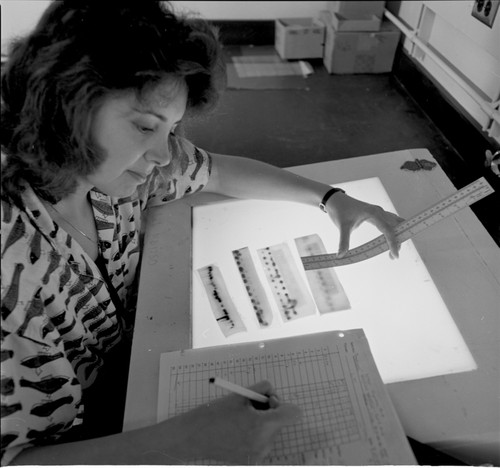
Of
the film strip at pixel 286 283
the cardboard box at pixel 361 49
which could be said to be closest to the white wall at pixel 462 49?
the cardboard box at pixel 361 49

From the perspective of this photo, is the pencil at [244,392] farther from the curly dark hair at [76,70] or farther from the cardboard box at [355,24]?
the cardboard box at [355,24]

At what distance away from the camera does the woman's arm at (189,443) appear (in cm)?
69

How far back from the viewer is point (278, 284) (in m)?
1.00

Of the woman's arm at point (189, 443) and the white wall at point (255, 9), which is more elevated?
the woman's arm at point (189, 443)

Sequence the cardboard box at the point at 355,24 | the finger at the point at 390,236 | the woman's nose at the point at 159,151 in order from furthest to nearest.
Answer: the cardboard box at the point at 355,24
the finger at the point at 390,236
the woman's nose at the point at 159,151

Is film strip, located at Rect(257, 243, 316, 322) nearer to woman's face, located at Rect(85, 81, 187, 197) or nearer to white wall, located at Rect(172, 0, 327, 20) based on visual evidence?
woman's face, located at Rect(85, 81, 187, 197)

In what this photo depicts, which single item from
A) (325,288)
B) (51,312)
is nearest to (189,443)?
(51,312)

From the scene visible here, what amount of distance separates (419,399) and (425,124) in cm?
171

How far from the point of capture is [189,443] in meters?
0.70

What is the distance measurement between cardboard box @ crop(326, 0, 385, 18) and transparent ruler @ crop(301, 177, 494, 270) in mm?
1963

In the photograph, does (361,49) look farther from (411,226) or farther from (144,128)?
(144,128)

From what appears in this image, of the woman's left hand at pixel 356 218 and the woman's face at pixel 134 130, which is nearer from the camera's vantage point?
the woman's face at pixel 134 130

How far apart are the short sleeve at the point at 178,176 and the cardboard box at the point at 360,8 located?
1.86m

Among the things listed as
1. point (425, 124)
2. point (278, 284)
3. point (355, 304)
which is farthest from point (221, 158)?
point (425, 124)
